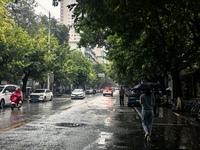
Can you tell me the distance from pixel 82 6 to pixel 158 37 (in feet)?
26.5

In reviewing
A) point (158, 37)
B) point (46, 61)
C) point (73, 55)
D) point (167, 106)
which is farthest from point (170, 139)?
point (73, 55)

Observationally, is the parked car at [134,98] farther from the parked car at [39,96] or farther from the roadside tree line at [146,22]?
the parked car at [39,96]

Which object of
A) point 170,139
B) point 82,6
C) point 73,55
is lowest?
point 170,139

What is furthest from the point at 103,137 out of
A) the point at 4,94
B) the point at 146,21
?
the point at 4,94

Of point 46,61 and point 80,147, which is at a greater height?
point 46,61

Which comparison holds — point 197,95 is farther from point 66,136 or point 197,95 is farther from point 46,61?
point 66,136

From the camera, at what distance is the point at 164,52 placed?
18.8m

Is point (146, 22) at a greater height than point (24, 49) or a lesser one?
lesser

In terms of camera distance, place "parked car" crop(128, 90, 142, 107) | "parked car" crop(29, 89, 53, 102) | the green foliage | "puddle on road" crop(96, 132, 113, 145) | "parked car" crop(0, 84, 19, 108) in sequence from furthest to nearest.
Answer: "parked car" crop(29, 89, 53, 102) → "parked car" crop(128, 90, 142, 107) → "parked car" crop(0, 84, 19, 108) → the green foliage → "puddle on road" crop(96, 132, 113, 145)

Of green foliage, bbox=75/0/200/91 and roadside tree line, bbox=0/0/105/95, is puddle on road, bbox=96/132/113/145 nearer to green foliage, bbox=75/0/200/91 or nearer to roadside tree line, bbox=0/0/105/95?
green foliage, bbox=75/0/200/91

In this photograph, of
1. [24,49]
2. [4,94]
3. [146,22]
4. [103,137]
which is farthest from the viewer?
[24,49]

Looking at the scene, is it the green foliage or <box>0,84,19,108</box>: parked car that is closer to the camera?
the green foliage

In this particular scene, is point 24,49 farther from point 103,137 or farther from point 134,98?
point 103,137

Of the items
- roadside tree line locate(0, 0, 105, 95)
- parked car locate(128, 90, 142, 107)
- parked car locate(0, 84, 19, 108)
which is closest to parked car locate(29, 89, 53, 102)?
roadside tree line locate(0, 0, 105, 95)
